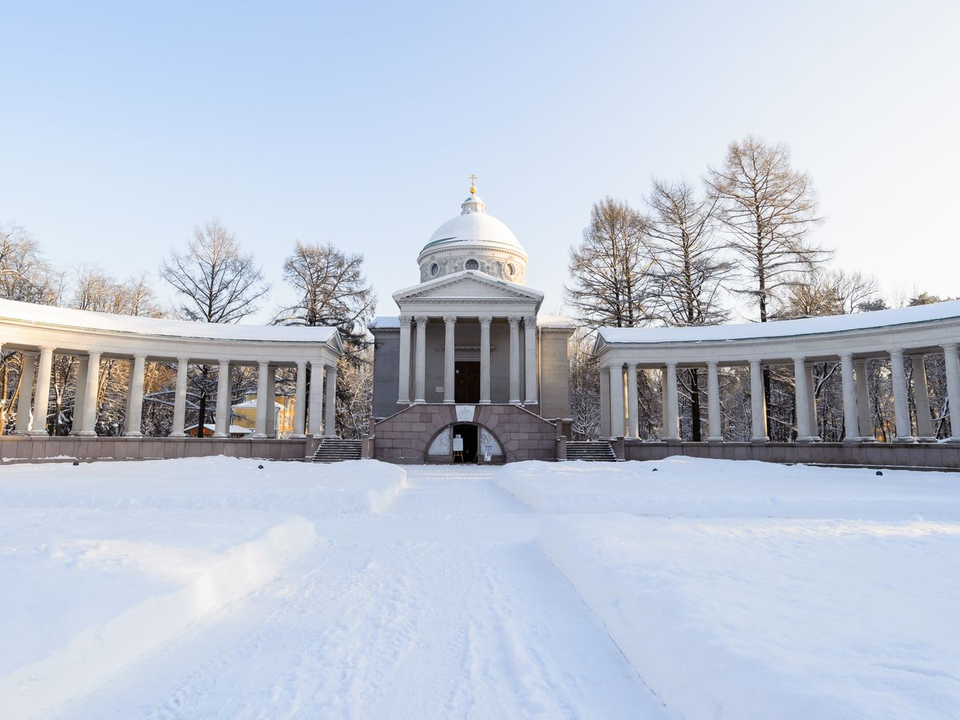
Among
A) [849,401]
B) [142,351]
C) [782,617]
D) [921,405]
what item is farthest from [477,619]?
[142,351]

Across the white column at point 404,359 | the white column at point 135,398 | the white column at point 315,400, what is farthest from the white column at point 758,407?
the white column at point 135,398

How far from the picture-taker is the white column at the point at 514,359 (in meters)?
36.4

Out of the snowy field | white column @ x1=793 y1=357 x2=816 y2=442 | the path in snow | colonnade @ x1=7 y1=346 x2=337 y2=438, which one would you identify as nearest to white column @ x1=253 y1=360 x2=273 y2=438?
colonnade @ x1=7 y1=346 x2=337 y2=438

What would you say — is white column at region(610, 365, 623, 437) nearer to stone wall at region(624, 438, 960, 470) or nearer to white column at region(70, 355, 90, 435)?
stone wall at region(624, 438, 960, 470)

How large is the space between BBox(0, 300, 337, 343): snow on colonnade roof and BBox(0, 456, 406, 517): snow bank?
41.2 ft

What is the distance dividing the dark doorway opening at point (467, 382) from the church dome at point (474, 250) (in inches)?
318

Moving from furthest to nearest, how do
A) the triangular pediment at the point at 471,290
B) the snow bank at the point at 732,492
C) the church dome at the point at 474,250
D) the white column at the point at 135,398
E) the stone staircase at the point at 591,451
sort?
the church dome at the point at 474,250
the triangular pediment at the point at 471,290
the white column at the point at 135,398
the stone staircase at the point at 591,451
the snow bank at the point at 732,492

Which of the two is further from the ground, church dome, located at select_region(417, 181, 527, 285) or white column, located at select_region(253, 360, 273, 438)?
church dome, located at select_region(417, 181, 527, 285)

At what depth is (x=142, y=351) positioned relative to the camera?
32.5m

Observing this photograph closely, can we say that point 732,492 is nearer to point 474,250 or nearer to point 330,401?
point 330,401

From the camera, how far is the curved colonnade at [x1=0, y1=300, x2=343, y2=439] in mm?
29703

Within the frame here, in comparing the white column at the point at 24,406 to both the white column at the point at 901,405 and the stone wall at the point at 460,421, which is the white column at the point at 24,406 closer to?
the stone wall at the point at 460,421

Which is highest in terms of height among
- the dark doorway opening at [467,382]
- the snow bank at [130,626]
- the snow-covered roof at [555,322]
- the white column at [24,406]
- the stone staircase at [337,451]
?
the snow-covered roof at [555,322]

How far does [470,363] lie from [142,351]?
20.3m
